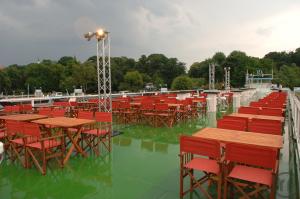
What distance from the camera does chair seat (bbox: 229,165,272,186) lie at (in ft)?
9.99

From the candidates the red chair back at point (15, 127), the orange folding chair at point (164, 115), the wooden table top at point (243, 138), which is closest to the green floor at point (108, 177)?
the red chair back at point (15, 127)

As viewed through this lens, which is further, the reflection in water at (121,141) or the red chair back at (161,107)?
the red chair back at (161,107)

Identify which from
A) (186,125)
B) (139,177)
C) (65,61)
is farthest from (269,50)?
(139,177)

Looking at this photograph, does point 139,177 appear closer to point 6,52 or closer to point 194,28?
point 194,28

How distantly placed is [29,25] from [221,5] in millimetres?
21261

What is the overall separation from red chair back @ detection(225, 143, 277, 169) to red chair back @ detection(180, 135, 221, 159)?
0.15 m

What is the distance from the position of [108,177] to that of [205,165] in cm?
187

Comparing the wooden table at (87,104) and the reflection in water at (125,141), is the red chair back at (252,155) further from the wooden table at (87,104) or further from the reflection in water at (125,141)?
the wooden table at (87,104)

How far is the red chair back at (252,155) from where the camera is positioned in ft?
9.39

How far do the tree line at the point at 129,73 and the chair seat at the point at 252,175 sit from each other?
4426cm

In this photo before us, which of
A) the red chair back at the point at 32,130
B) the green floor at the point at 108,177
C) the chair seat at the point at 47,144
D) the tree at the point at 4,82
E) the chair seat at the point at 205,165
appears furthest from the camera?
the tree at the point at 4,82

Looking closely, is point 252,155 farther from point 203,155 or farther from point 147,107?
point 147,107

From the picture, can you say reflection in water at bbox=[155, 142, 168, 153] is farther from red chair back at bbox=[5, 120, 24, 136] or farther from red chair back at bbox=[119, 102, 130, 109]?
red chair back at bbox=[119, 102, 130, 109]

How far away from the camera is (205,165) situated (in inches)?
139
